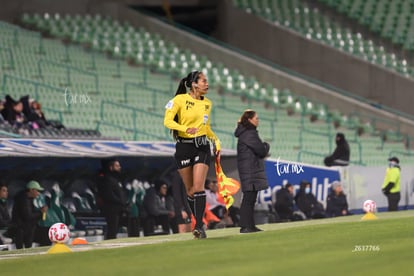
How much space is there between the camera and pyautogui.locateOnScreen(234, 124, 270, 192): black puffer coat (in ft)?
59.3

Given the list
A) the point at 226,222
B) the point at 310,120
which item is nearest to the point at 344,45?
the point at 310,120

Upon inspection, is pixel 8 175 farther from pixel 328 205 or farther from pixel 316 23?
pixel 316 23

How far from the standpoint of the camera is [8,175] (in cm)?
2234

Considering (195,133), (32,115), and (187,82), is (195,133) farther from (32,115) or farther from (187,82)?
(32,115)

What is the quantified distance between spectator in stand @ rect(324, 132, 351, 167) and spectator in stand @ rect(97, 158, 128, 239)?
8.46 metres

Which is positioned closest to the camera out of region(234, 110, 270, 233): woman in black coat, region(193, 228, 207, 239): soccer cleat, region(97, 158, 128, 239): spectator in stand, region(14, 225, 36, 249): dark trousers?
region(193, 228, 207, 239): soccer cleat

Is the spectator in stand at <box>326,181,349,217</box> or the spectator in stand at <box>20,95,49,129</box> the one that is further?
the spectator in stand at <box>326,181,349,217</box>

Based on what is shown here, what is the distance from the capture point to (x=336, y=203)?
1101 inches

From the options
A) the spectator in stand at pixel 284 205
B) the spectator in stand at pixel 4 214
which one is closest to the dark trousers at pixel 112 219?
the spectator in stand at pixel 4 214

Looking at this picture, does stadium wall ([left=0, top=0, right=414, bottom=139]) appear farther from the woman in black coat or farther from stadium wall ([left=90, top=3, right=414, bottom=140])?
the woman in black coat

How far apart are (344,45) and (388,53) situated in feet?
5.59

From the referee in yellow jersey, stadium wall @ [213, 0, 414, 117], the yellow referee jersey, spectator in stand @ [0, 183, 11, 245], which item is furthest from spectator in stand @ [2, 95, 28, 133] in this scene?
stadium wall @ [213, 0, 414, 117]

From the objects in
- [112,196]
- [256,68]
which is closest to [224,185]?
[112,196]

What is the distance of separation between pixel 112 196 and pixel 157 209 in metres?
1.90
